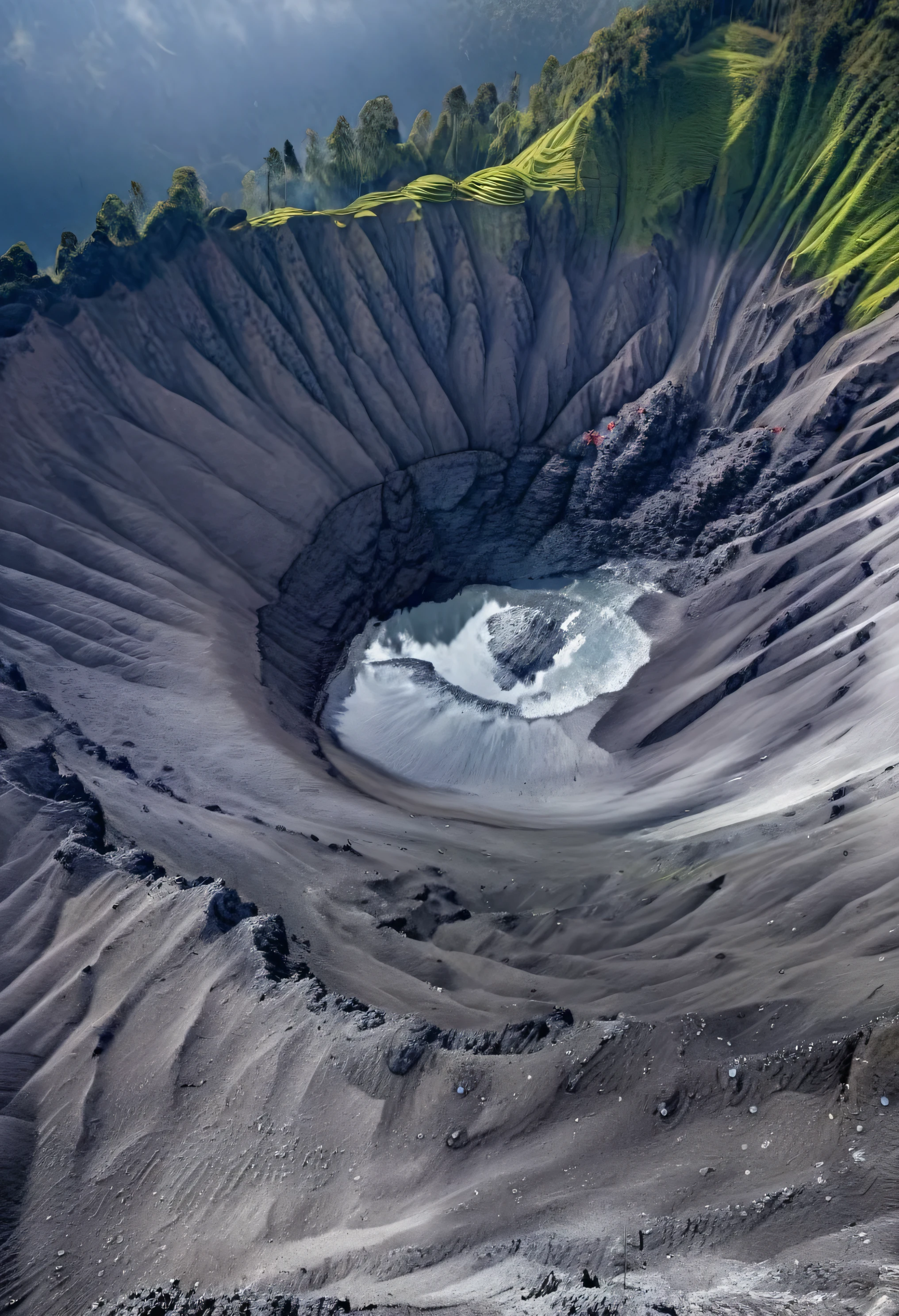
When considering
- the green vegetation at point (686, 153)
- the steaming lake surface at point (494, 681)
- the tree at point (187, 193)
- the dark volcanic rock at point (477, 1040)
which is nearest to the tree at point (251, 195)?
the green vegetation at point (686, 153)

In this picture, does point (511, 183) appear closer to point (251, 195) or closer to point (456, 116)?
point (456, 116)

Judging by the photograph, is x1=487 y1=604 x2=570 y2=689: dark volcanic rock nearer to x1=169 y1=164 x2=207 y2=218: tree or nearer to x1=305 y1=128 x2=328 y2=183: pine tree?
x1=169 y1=164 x2=207 y2=218: tree

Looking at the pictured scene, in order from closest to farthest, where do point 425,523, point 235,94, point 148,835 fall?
point 148,835, point 425,523, point 235,94

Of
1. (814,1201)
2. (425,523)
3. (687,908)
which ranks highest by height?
(425,523)

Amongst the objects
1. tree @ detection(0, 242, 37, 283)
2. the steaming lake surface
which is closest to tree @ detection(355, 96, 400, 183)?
tree @ detection(0, 242, 37, 283)

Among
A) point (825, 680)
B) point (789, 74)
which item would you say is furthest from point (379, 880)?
point (789, 74)

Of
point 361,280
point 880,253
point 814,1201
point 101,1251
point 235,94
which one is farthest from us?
point 235,94

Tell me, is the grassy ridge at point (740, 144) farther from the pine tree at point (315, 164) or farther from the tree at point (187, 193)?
the pine tree at point (315, 164)

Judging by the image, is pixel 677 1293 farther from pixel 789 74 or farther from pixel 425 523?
pixel 789 74

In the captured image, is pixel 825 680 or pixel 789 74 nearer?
pixel 825 680
